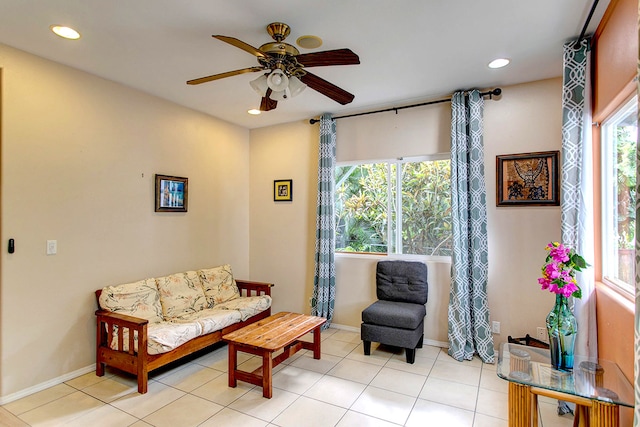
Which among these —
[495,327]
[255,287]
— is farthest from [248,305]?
[495,327]

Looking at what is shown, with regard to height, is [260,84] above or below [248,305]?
above

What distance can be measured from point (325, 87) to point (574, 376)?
2370 mm

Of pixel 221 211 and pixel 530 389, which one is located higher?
pixel 221 211

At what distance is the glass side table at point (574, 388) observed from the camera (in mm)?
1605

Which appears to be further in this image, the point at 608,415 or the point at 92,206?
the point at 92,206

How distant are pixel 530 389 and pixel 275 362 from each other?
186cm

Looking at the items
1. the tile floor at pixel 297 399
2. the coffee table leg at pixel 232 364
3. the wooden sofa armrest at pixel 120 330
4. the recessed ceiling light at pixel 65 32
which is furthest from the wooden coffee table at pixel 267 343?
the recessed ceiling light at pixel 65 32

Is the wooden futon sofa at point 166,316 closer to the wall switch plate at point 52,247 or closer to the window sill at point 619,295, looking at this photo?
the wall switch plate at point 52,247

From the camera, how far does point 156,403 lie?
2502mm

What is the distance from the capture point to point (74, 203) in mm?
2916

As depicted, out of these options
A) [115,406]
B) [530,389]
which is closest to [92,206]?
[115,406]

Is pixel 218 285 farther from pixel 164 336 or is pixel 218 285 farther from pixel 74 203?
pixel 74 203

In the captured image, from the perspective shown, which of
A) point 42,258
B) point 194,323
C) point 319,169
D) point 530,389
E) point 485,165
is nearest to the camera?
point 530,389

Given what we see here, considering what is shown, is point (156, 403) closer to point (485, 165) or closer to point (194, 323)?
point (194, 323)
